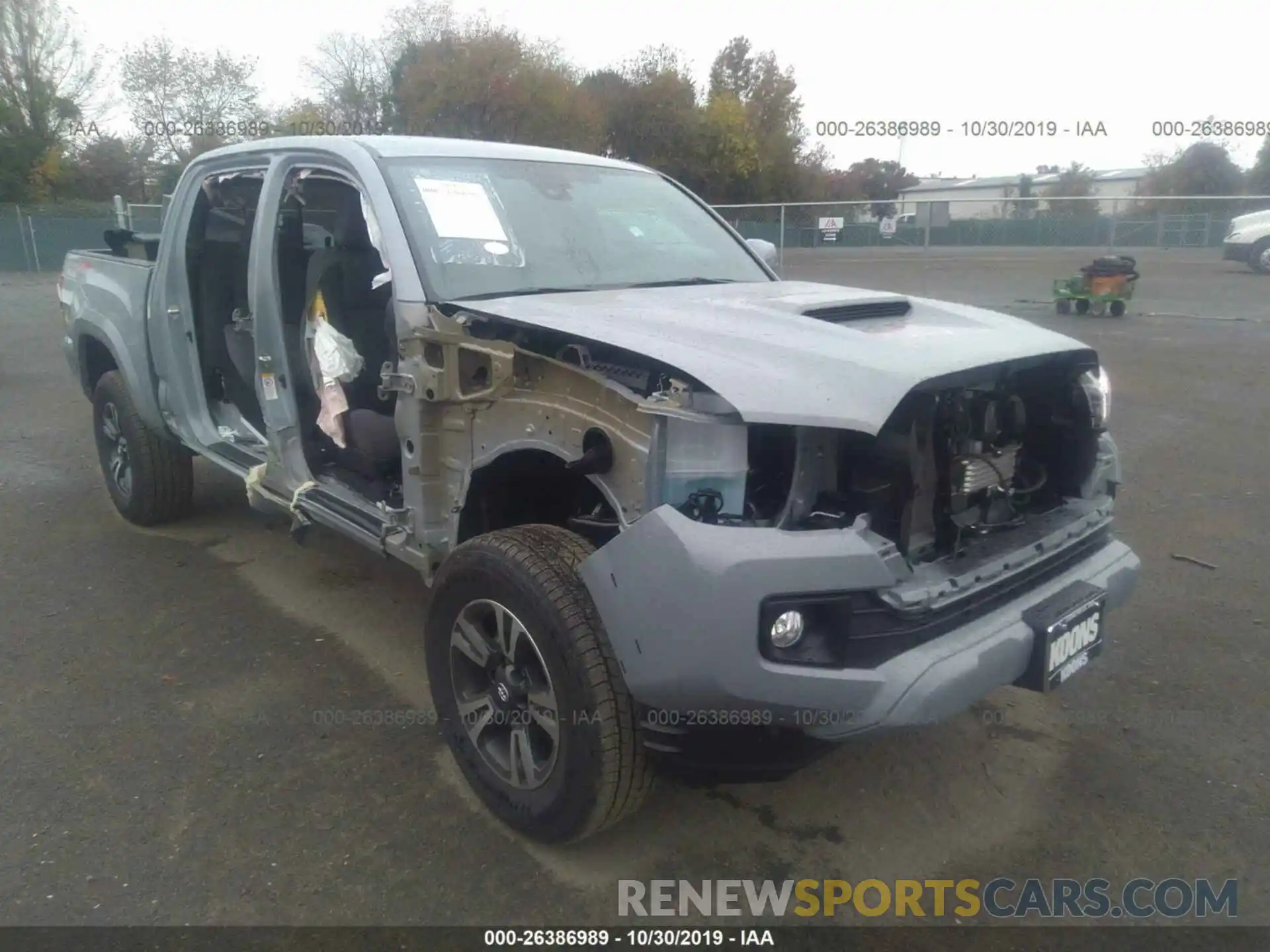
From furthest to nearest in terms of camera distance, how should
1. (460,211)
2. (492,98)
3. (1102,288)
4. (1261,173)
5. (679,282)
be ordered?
(1261,173) → (492,98) → (1102,288) → (679,282) → (460,211)

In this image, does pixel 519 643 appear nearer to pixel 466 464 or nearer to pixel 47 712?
pixel 466 464

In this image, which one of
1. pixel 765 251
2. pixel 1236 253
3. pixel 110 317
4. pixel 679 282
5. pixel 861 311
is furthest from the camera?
pixel 1236 253

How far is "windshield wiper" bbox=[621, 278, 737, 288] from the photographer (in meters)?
3.51

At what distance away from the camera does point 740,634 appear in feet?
6.92

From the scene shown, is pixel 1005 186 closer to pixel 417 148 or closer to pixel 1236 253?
pixel 1236 253

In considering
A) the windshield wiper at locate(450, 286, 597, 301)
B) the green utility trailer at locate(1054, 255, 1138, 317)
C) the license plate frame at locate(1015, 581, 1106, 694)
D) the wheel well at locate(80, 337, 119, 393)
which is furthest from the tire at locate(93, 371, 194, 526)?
the green utility trailer at locate(1054, 255, 1138, 317)

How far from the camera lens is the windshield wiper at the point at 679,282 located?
3.51 m

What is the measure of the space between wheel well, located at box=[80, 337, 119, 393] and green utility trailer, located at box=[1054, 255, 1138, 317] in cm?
1283

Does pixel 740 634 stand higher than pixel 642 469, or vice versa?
pixel 642 469

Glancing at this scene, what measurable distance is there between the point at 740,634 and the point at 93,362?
Answer: 4.78 m

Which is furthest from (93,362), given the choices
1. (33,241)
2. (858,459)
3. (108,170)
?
(108,170)

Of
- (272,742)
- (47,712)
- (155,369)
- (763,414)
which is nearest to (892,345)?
(763,414)

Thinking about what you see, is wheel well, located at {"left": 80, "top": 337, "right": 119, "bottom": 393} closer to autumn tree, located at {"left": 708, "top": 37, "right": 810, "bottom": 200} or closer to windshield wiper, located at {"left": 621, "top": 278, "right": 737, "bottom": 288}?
windshield wiper, located at {"left": 621, "top": 278, "right": 737, "bottom": 288}

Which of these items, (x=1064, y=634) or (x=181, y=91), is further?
(x=181, y=91)
